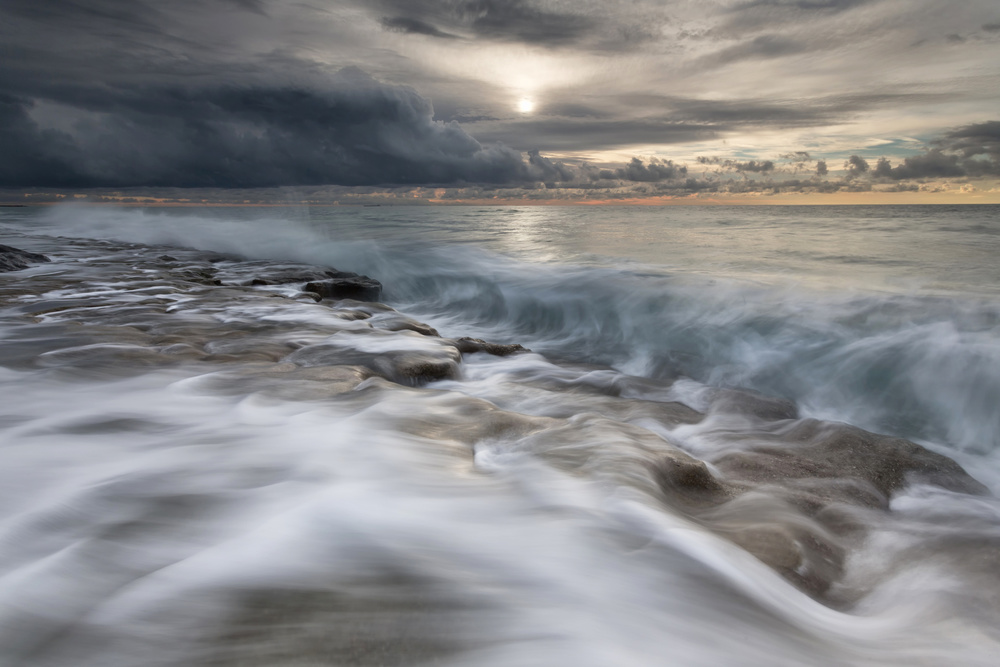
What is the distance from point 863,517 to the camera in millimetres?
2635

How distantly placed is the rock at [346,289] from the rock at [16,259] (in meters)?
6.39

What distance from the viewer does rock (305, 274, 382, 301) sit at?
33.6 feet

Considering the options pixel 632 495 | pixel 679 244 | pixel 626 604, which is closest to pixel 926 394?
pixel 632 495

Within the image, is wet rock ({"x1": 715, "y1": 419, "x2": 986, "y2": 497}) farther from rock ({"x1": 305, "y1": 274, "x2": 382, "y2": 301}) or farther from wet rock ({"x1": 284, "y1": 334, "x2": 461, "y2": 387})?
rock ({"x1": 305, "y1": 274, "x2": 382, "y2": 301})

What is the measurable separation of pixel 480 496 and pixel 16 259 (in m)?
14.0

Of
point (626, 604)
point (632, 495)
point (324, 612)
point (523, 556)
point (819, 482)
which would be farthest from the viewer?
point (819, 482)

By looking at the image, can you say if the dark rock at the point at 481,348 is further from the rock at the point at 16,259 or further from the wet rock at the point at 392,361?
the rock at the point at 16,259

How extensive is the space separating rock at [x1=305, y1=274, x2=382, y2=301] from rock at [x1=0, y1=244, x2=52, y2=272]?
6.39 meters

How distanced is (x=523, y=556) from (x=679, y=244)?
18.2m

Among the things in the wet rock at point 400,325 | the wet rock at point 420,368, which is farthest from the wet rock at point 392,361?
the wet rock at point 400,325

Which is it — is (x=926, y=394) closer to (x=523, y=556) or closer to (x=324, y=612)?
(x=523, y=556)

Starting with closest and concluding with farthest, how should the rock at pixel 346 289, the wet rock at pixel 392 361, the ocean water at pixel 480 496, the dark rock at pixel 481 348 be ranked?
1. the ocean water at pixel 480 496
2. the wet rock at pixel 392 361
3. the dark rock at pixel 481 348
4. the rock at pixel 346 289

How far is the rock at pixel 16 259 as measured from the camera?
35.0ft

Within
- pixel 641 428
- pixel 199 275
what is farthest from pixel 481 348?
pixel 199 275
